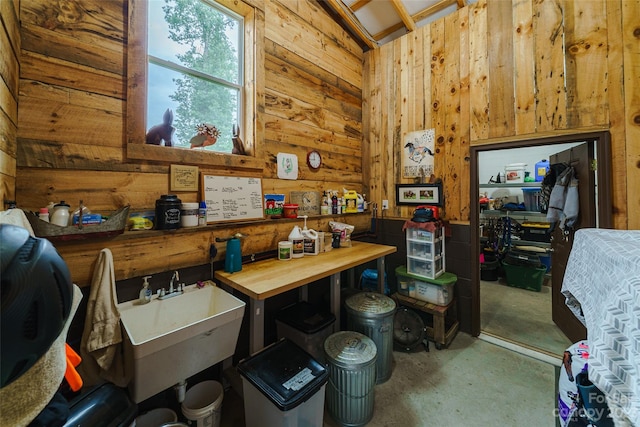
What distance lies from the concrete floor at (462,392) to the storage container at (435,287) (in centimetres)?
45

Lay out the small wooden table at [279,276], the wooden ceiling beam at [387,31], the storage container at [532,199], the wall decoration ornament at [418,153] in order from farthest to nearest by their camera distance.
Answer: the storage container at [532,199], the wooden ceiling beam at [387,31], the wall decoration ornament at [418,153], the small wooden table at [279,276]

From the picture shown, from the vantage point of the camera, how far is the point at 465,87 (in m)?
2.52

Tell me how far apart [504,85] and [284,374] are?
3.00 m

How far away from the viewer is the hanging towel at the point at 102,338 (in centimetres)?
117

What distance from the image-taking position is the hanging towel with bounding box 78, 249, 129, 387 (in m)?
1.17

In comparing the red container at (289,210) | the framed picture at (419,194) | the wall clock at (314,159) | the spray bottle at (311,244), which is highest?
the wall clock at (314,159)

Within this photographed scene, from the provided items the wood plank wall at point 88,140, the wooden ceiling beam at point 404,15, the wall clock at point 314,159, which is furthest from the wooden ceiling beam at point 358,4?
the wall clock at point 314,159

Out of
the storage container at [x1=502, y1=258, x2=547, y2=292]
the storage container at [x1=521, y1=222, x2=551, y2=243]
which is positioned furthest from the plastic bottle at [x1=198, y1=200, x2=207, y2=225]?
the storage container at [x1=521, y1=222, x2=551, y2=243]

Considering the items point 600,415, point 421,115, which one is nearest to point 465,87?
point 421,115

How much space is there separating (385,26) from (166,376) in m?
3.84

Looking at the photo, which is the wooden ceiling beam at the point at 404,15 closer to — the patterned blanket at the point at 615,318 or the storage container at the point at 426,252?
the storage container at the point at 426,252

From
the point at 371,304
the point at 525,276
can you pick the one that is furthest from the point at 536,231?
the point at 371,304

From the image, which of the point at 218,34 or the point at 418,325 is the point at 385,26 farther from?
the point at 418,325

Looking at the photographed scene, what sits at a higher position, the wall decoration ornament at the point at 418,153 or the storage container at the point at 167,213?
the wall decoration ornament at the point at 418,153
